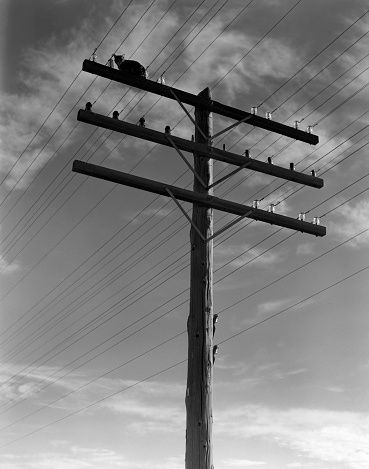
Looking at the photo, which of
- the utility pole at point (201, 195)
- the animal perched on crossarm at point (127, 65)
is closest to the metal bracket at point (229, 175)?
the utility pole at point (201, 195)

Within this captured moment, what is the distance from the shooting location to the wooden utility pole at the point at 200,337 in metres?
8.79

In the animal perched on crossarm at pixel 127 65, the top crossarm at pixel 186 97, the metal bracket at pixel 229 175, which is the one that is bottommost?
the metal bracket at pixel 229 175

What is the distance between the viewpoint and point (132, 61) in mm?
11031

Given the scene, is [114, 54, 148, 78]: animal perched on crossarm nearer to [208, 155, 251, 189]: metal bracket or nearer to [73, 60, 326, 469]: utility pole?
[73, 60, 326, 469]: utility pole

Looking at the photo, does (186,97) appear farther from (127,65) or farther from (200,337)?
(200,337)

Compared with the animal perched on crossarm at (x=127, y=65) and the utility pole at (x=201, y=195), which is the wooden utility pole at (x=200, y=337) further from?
the animal perched on crossarm at (x=127, y=65)

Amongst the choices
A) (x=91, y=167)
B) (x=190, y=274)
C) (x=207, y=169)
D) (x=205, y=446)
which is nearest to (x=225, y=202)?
(x=207, y=169)

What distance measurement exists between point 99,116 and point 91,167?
958 mm

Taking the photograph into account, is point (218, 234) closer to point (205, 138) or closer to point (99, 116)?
point (205, 138)

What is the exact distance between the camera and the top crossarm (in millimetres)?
10938

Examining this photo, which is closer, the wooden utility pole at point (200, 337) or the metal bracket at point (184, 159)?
the wooden utility pole at point (200, 337)

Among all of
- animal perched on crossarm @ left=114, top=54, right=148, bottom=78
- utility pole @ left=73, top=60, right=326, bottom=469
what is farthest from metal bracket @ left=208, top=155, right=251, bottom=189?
animal perched on crossarm @ left=114, top=54, right=148, bottom=78

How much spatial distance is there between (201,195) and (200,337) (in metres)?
2.41

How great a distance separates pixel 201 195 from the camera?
34.1 feet
